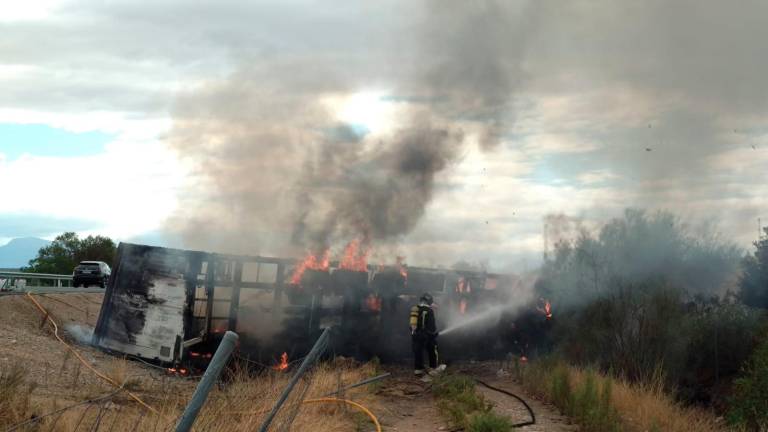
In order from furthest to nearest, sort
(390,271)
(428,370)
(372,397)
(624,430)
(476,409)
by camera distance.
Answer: (390,271)
(428,370)
(372,397)
(476,409)
(624,430)

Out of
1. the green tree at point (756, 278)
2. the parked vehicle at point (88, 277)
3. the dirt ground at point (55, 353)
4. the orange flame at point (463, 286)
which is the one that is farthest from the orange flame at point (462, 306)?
the parked vehicle at point (88, 277)

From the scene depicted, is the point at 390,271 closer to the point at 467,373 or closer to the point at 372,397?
the point at 467,373

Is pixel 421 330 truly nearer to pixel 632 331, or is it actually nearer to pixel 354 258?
pixel 354 258

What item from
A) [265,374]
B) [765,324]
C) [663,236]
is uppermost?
[663,236]

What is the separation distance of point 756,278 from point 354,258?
18991 millimetres

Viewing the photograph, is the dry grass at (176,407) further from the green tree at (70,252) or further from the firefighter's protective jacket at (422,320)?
the green tree at (70,252)

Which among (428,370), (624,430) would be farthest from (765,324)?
(624,430)

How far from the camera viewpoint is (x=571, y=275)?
2248 cm

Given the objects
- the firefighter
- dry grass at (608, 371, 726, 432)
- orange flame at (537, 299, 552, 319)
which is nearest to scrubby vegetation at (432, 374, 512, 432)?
the firefighter

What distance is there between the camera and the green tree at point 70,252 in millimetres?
61781

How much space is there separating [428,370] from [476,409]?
5.31 m

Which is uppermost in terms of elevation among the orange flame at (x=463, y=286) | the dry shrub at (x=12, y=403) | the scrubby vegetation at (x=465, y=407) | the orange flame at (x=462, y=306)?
the orange flame at (x=463, y=286)

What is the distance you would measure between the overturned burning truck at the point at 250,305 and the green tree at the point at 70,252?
164ft

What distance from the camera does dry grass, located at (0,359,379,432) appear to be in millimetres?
7301
